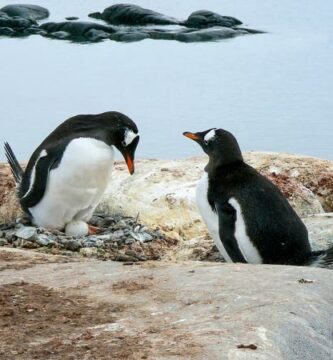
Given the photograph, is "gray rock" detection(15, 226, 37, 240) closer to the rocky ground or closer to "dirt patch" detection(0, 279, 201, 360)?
the rocky ground

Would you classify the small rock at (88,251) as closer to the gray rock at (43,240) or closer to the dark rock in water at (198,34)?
the gray rock at (43,240)

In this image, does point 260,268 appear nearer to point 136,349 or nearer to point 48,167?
point 136,349

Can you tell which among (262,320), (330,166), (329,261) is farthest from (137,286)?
(330,166)

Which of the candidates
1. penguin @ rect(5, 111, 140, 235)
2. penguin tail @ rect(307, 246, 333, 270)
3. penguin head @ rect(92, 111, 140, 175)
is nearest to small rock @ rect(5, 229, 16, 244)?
penguin @ rect(5, 111, 140, 235)

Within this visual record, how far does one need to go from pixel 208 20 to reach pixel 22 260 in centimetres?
694

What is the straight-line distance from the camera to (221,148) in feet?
15.2

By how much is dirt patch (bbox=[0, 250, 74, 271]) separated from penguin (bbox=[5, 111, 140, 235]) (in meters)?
0.95

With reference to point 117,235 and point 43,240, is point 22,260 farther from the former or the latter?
point 117,235

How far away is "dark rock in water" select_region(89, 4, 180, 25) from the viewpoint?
1072cm

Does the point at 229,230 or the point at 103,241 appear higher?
the point at 229,230

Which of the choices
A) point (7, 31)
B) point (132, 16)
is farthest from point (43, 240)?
point (132, 16)

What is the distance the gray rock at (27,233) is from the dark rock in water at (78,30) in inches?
202

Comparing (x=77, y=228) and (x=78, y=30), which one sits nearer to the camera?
(x=77, y=228)

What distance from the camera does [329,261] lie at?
4.18 m
